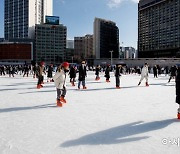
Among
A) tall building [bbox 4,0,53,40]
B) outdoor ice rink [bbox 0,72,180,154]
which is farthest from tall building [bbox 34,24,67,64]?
outdoor ice rink [bbox 0,72,180,154]

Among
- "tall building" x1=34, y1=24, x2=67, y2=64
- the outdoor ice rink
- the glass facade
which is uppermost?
the glass facade

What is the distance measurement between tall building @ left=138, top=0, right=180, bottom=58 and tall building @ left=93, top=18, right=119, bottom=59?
14912 millimetres

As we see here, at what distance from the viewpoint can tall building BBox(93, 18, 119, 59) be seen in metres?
128

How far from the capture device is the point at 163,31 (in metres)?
117

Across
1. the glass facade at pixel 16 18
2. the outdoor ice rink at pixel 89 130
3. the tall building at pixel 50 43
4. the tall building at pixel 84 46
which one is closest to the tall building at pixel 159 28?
the tall building at pixel 84 46

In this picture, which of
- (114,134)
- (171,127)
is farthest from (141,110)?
(114,134)

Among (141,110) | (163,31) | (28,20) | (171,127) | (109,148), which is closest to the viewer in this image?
(109,148)

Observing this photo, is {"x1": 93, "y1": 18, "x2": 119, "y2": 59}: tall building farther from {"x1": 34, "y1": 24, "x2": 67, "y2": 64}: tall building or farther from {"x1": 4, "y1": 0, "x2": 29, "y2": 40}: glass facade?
{"x1": 4, "y1": 0, "x2": 29, "y2": 40}: glass facade

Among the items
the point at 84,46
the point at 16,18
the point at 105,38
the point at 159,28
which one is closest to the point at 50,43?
the point at 16,18

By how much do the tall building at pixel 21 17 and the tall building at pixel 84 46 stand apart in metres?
27.8

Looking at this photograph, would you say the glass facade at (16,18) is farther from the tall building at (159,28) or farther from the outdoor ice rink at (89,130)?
the outdoor ice rink at (89,130)

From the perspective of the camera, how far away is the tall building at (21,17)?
425ft

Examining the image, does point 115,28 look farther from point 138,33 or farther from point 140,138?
point 140,138

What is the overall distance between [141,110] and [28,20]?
130 meters
